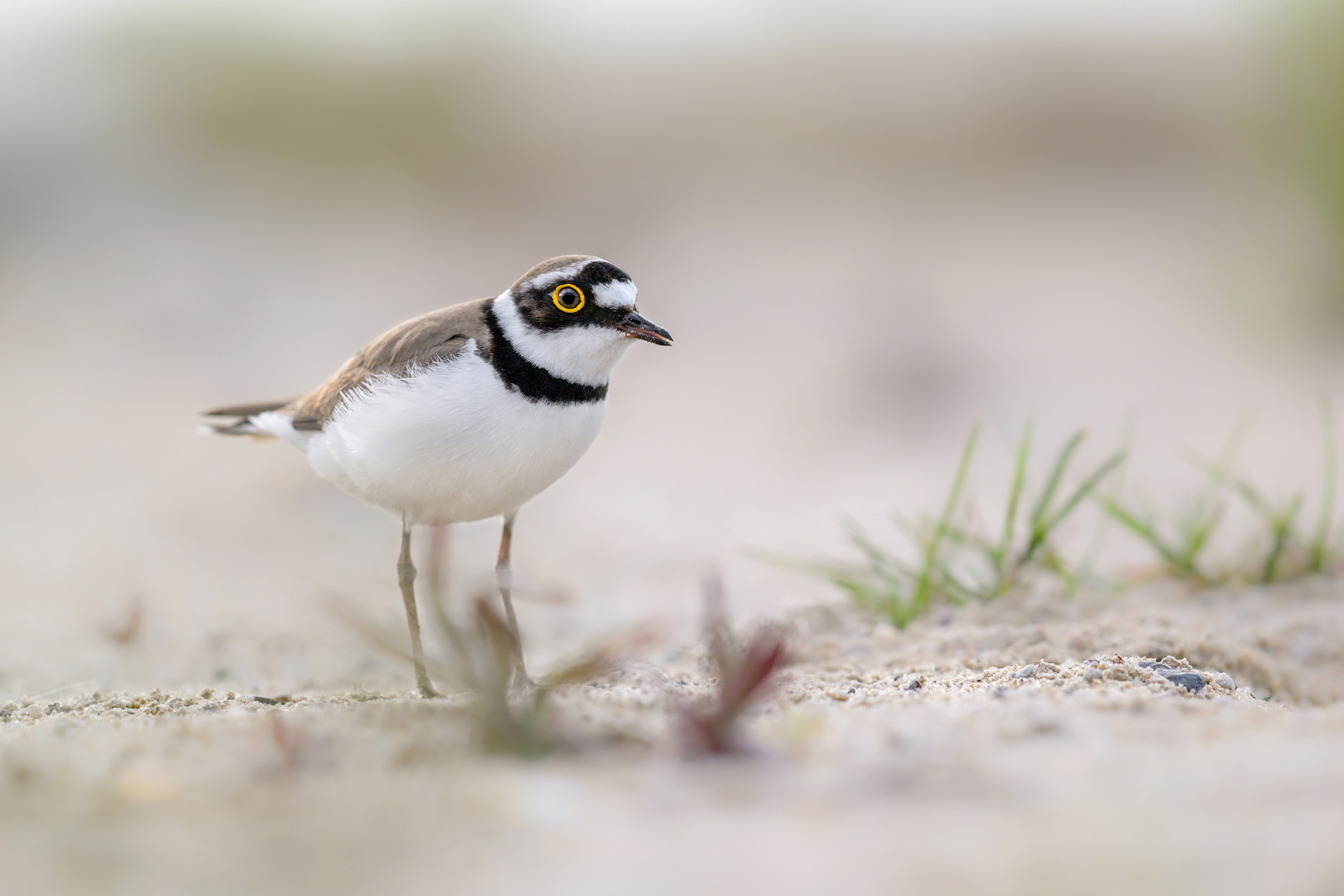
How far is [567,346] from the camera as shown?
3.17 metres

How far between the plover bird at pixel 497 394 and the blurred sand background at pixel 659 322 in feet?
2.27

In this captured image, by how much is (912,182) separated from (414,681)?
11.2 metres

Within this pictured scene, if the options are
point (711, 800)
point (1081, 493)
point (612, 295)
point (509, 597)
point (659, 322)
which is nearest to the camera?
point (711, 800)

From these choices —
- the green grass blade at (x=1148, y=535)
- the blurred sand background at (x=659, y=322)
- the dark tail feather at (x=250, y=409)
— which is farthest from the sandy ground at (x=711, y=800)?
the dark tail feather at (x=250, y=409)

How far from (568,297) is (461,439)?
49 cm

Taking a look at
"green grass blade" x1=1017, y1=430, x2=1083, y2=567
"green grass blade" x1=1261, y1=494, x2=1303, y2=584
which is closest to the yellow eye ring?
"green grass blade" x1=1017, y1=430, x2=1083, y2=567

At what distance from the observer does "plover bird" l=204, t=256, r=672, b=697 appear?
3119mm

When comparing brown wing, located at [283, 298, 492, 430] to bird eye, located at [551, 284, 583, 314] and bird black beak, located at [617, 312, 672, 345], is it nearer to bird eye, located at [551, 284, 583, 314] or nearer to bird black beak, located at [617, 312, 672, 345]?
bird eye, located at [551, 284, 583, 314]

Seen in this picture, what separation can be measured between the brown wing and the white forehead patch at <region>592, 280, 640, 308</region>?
0.33m

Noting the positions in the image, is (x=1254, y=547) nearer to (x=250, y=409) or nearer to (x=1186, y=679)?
(x=1186, y=679)

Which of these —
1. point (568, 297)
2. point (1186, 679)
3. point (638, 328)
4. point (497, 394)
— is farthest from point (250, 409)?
point (1186, 679)

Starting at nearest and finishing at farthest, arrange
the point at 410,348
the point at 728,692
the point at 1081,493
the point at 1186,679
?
the point at 728,692, the point at 1186,679, the point at 410,348, the point at 1081,493

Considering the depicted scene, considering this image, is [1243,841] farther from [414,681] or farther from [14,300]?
[14,300]

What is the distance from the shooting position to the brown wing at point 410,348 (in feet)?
10.7
